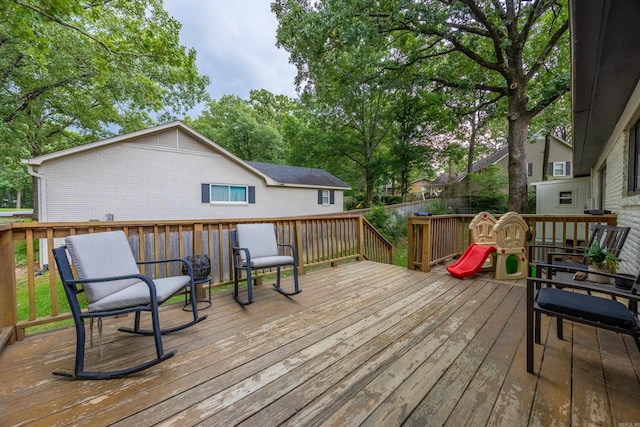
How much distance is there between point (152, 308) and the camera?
1.81 metres

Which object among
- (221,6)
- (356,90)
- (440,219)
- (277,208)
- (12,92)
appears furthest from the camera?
(277,208)

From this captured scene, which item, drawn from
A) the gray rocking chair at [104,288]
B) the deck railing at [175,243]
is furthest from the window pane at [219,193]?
the gray rocking chair at [104,288]

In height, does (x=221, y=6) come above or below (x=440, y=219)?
above

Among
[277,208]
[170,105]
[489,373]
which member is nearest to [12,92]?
[170,105]

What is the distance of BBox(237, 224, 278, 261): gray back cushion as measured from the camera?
3205 mm

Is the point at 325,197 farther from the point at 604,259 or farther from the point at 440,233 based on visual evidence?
the point at 604,259

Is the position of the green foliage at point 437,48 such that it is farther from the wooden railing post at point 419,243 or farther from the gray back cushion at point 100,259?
the gray back cushion at point 100,259

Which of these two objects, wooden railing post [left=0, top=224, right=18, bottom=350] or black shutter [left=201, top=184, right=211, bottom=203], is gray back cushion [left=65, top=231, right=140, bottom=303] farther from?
black shutter [left=201, top=184, right=211, bottom=203]

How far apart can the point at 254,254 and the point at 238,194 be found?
27.3 feet

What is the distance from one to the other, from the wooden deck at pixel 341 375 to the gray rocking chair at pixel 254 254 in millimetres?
466

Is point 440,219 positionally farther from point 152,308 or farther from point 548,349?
point 152,308

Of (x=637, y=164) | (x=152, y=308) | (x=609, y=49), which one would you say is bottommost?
(x=152, y=308)

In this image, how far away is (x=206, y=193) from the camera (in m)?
9.92

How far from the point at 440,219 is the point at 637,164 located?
239 cm
